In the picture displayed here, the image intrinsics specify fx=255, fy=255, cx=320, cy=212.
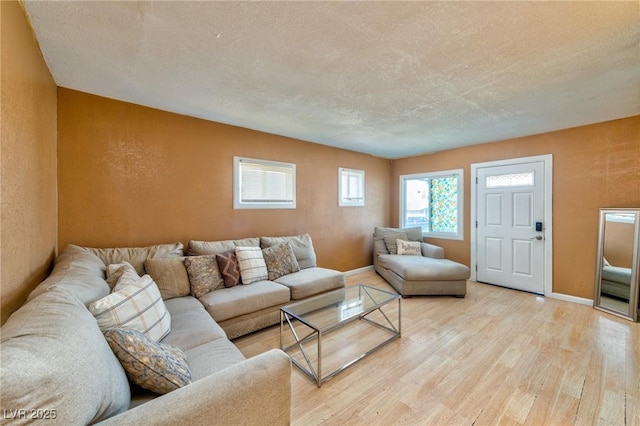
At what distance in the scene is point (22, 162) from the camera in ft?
4.68

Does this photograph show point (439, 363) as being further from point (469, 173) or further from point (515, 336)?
point (469, 173)

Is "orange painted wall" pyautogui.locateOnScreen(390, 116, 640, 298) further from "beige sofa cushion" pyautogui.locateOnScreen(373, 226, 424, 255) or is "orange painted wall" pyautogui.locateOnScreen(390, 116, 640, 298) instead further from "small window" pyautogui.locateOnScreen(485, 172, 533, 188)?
"beige sofa cushion" pyautogui.locateOnScreen(373, 226, 424, 255)

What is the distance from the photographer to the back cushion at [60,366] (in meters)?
0.61

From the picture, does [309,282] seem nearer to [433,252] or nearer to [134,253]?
[134,253]

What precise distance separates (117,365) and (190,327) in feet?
2.56

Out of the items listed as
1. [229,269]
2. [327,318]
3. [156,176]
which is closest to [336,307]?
[327,318]

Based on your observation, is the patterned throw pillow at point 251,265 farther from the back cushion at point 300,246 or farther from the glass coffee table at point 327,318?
the glass coffee table at point 327,318

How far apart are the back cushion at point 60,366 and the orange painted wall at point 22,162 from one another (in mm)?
575

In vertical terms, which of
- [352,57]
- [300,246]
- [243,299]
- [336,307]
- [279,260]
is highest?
[352,57]

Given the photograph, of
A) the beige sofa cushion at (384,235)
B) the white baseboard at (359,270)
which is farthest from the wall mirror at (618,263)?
the white baseboard at (359,270)

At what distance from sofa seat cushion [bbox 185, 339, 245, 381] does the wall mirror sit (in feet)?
13.5

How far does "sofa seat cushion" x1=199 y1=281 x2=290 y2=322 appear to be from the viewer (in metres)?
2.23

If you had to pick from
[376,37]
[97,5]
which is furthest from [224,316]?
[376,37]

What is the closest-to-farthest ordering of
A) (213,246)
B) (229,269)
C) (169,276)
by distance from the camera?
1. (169,276)
2. (229,269)
3. (213,246)
